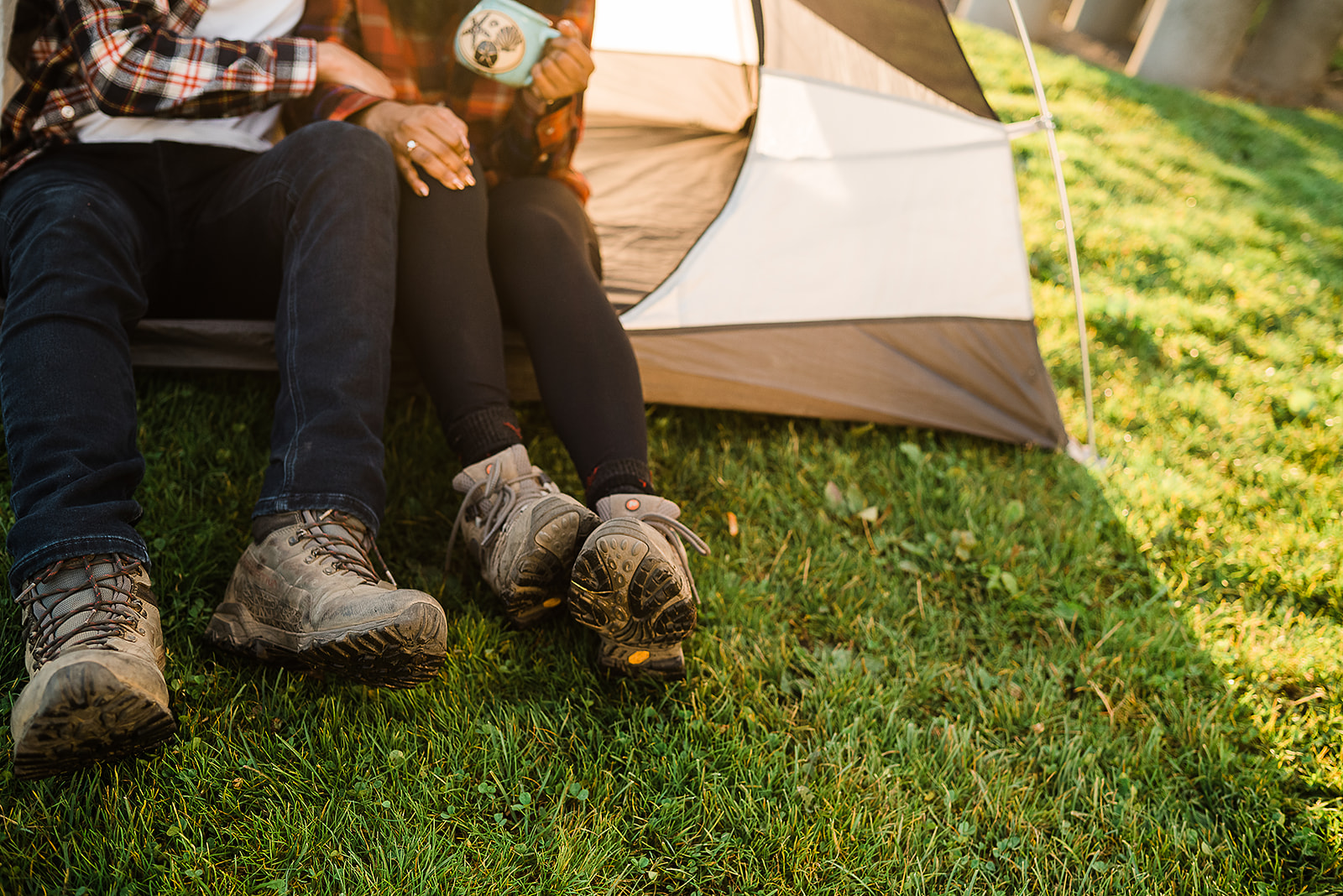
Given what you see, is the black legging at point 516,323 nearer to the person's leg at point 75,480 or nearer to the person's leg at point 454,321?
the person's leg at point 454,321

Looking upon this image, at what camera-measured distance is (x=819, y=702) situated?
4.16 feet

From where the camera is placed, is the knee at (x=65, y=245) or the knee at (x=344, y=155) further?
the knee at (x=344, y=155)

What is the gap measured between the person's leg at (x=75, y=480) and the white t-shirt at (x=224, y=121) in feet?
0.42

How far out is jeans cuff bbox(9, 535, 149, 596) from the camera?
0.95 m

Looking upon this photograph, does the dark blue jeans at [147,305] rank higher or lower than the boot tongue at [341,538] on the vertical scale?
higher

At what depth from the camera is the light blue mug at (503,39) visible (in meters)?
1.35

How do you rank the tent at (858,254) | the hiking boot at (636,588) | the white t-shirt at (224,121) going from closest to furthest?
the hiking boot at (636,588) < the white t-shirt at (224,121) < the tent at (858,254)

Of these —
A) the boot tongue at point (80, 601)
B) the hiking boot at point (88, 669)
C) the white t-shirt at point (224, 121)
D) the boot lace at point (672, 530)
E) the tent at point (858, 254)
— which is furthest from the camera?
the tent at point (858, 254)

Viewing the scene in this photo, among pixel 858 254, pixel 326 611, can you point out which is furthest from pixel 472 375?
pixel 858 254

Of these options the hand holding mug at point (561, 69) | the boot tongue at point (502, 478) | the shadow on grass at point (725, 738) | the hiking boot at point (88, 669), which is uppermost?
the hand holding mug at point (561, 69)

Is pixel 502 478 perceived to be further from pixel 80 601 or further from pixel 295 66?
pixel 295 66

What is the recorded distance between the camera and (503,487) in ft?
Result: 4.03

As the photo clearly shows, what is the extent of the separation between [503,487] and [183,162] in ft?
2.45

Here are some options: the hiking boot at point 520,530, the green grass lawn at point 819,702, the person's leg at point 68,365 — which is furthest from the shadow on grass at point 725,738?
the person's leg at point 68,365
